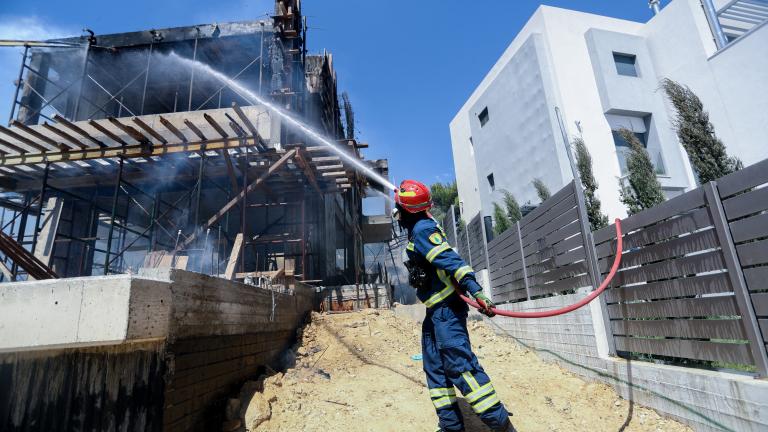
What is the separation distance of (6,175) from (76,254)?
2470 millimetres

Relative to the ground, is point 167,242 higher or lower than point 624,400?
higher

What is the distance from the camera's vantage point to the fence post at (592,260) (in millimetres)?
4266

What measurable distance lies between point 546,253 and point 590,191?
5462mm

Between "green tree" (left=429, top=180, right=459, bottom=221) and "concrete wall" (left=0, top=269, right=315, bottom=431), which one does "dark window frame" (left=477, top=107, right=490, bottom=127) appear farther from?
"concrete wall" (left=0, top=269, right=315, bottom=431)

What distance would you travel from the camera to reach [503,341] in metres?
6.84

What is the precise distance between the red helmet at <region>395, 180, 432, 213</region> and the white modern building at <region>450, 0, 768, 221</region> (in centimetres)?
1083

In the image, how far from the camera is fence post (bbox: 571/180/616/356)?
4.27 metres

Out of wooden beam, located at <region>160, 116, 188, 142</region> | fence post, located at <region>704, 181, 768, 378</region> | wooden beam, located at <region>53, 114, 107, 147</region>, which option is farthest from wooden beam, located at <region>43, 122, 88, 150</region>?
fence post, located at <region>704, 181, 768, 378</region>

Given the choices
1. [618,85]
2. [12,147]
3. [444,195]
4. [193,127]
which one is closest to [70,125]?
[12,147]

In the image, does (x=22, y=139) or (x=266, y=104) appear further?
(x=266, y=104)

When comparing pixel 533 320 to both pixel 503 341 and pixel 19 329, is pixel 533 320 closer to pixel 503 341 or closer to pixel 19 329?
pixel 503 341

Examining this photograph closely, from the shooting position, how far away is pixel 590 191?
1008 cm

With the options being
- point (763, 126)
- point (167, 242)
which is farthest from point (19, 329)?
point (763, 126)

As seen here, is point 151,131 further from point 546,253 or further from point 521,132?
point 521,132
